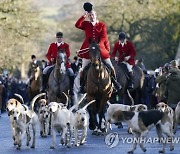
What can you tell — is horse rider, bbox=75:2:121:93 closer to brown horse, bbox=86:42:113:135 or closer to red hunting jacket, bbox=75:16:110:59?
red hunting jacket, bbox=75:16:110:59

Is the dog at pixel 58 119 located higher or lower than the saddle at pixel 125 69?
lower

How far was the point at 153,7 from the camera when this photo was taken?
6162 centimetres

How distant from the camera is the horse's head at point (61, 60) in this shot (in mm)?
22391

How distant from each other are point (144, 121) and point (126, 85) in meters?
8.85

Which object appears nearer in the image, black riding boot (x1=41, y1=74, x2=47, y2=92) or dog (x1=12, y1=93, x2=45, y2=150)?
dog (x1=12, y1=93, x2=45, y2=150)

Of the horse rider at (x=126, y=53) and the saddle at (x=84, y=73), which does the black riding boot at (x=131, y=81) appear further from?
the saddle at (x=84, y=73)

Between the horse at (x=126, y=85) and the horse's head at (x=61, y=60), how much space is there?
1.31 meters

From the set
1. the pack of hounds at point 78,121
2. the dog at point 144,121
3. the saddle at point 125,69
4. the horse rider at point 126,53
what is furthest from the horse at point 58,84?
the dog at point 144,121

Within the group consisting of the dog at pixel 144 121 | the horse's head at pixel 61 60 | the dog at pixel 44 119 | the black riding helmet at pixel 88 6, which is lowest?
the dog at pixel 144 121

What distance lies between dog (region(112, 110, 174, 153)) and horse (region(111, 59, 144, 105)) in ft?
22.3

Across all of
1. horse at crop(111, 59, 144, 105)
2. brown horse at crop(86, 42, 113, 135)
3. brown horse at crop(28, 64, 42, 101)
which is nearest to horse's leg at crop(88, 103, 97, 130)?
brown horse at crop(86, 42, 113, 135)

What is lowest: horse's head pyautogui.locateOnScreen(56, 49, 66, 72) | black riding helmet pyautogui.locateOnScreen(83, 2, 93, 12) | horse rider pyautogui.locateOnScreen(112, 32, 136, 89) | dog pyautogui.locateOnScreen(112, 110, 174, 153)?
dog pyautogui.locateOnScreen(112, 110, 174, 153)

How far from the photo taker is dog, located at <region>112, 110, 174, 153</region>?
15.8 metres

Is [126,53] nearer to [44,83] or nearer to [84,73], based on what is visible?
[44,83]
